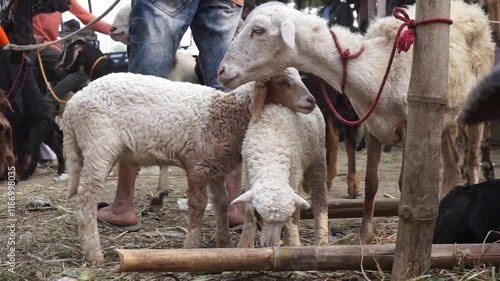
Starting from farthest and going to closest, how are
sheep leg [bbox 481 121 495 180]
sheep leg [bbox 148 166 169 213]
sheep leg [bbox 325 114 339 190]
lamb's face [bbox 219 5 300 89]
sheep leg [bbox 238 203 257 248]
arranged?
sheep leg [bbox 481 121 495 180], sheep leg [bbox 325 114 339 190], sheep leg [bbox 148 166 169 213], lamb's face [bbox 219 5 300 89], sheep leg [bbox 238 203 257 248]

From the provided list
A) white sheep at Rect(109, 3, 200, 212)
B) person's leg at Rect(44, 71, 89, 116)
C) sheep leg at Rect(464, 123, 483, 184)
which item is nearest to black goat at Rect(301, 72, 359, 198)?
sheep leg at Rect(464, 123, 483, 184)

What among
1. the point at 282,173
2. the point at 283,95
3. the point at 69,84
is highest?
the point at 283,95

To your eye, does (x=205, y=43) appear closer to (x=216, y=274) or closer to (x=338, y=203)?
(x=338, y=203)

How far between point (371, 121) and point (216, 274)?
1.35 m

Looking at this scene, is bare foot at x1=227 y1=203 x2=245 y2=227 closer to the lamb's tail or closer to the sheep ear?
the sheep ear

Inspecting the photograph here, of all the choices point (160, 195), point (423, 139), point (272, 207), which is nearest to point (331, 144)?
point (160, 195)

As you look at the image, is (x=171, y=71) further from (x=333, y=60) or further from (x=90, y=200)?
(x=90, y=200)

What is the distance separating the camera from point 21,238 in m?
4.59

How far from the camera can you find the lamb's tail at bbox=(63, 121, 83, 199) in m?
4.05

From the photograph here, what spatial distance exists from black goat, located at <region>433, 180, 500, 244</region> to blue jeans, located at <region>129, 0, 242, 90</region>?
1882 mm

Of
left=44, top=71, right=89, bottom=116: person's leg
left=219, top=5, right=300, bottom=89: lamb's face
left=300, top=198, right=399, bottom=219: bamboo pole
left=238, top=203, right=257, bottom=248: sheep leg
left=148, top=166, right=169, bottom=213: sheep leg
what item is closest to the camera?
left=238, top=203, right=257, bottom=248: sheep leg

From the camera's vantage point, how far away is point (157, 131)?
13.1 feet

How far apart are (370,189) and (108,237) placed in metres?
1.66

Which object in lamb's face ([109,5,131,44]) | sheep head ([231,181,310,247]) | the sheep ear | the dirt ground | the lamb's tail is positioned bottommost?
the dirt ground
